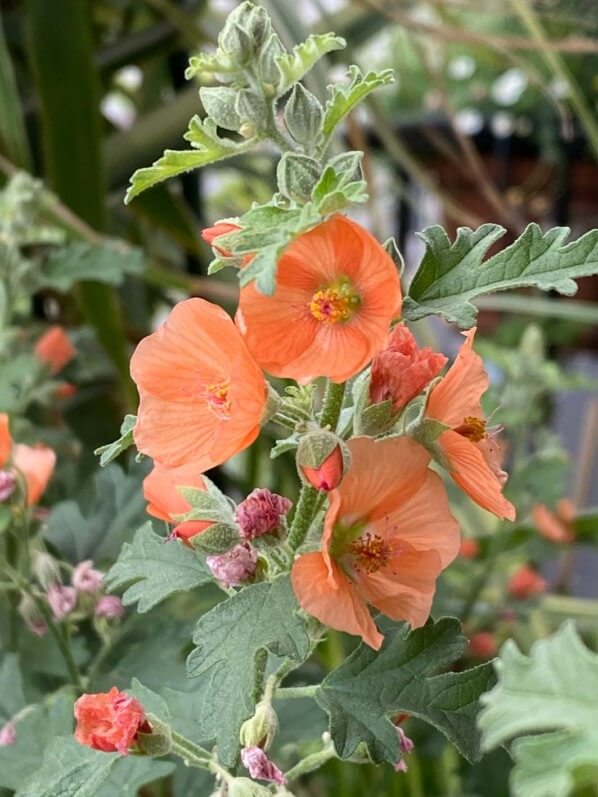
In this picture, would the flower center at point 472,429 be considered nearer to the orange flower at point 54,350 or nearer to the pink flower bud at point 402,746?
the pink flower bud at point 402,746

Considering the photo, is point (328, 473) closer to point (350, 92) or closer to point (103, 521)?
point (350, 92)

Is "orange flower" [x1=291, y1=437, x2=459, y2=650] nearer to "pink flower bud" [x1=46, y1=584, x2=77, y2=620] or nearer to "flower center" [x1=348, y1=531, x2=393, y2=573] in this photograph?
"flower center" [x1=348, y1=531, x2=393, y2=573]

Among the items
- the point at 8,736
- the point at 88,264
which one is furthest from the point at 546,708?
the point at 88,264

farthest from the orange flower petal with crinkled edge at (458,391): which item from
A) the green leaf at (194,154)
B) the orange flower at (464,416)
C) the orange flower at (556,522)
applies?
the orange flower at (556,522)

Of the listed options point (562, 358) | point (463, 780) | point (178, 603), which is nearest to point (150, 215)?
point (178, 603)

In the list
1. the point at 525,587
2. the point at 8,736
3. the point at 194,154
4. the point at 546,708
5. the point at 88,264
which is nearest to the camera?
the point at 546,708

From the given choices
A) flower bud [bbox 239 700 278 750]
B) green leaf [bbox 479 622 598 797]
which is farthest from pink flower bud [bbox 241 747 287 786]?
green leaf [bbox 479 622 598 797]
